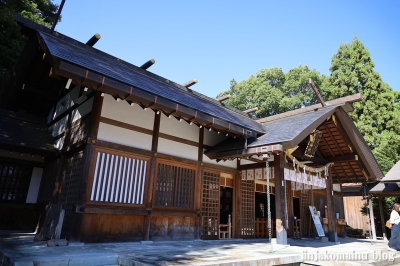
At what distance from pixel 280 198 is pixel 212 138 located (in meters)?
2.98

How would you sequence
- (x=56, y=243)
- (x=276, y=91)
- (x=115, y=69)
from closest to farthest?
(x=56, y=243) → (x=115, y=69) → (x=276, y=91)

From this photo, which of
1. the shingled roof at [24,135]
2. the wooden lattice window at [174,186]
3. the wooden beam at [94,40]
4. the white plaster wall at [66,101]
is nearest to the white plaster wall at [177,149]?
the wooden lattice window at [174,186]

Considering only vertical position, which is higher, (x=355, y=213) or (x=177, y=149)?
(x=177, y=149)

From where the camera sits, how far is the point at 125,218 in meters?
6.54

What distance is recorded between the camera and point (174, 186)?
7.61 meters

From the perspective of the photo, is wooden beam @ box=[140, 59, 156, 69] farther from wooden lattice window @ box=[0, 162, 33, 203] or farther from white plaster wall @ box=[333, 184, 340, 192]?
white plaster wall @ box=[333, 184, 340, 192]

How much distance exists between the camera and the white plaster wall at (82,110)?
7.06m

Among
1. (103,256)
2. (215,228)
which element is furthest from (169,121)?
(103,256)

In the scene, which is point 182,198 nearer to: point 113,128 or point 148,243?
point 148,243

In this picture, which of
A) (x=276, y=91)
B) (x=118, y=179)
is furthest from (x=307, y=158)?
(x=276, y=91)

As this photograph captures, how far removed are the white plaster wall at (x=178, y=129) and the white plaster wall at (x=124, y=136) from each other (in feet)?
2.17

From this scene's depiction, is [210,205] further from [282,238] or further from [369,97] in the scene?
[369,97]

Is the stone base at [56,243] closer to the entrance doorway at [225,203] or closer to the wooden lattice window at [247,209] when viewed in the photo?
the wooden lattice window at [247,209]

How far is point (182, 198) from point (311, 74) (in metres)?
22.7
